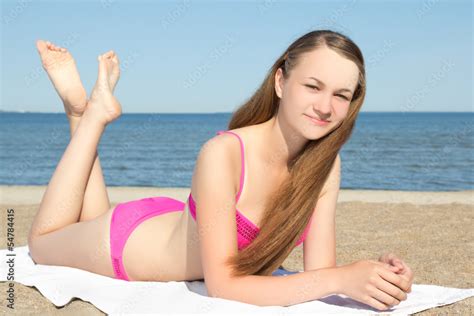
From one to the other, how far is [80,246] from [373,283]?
5.73 feet

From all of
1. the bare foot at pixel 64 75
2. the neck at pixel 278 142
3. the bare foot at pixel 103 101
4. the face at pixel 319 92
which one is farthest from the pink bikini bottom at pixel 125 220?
the face at pixel 319 92

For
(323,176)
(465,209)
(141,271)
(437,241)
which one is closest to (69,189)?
(141,271)

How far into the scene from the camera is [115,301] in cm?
304

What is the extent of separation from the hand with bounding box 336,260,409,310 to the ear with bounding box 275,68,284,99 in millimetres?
902

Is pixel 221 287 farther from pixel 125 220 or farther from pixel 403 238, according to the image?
pixel 403 238

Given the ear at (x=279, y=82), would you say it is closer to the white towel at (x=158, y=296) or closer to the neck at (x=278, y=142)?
the neck at (x=278, y=142)

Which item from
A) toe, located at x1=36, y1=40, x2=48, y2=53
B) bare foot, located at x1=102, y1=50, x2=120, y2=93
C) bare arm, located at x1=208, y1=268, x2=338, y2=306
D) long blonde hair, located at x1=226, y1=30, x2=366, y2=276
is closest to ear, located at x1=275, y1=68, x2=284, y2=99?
long blonde hair, located at x1=226, y1=30, x2=366, y2=276

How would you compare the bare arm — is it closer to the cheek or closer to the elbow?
the elbow

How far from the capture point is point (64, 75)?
13.4 feet

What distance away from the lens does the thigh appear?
135 inches

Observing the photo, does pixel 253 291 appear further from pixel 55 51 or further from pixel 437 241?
pixel 437 241

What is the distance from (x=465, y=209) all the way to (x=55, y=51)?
574cm

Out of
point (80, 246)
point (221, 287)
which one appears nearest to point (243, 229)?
point (221, 287)

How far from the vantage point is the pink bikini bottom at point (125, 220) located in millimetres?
3357
